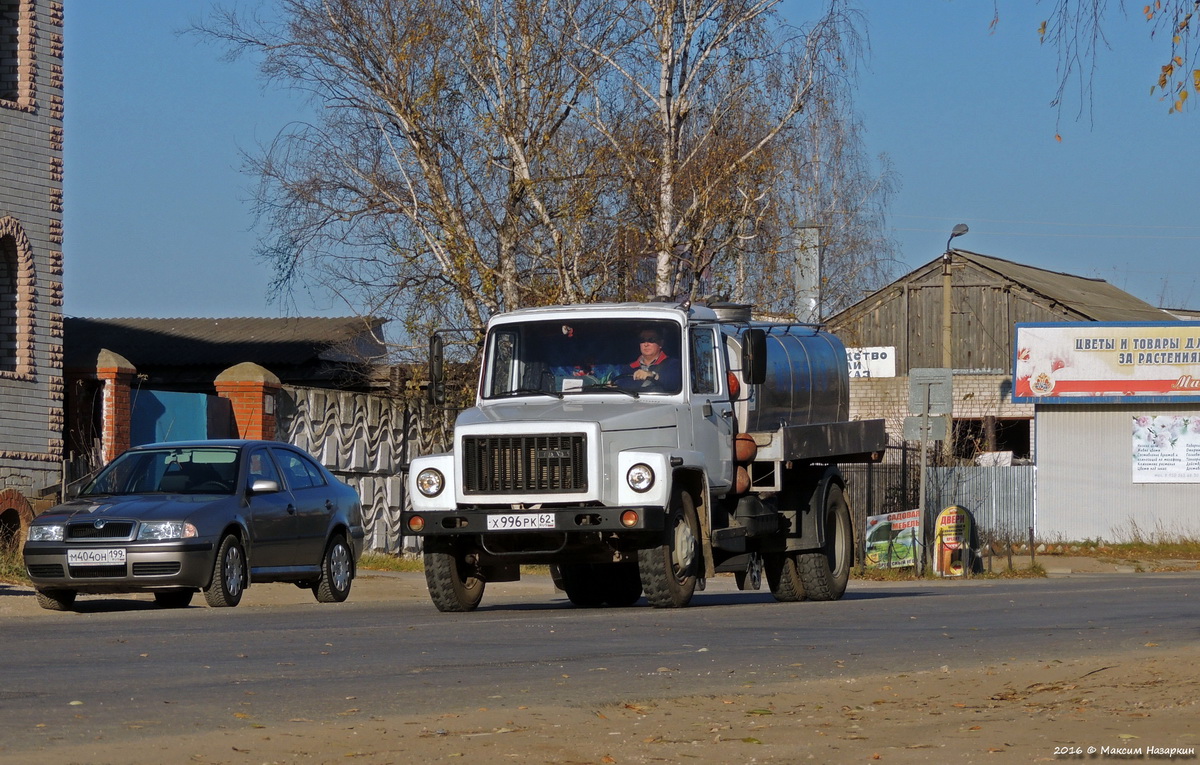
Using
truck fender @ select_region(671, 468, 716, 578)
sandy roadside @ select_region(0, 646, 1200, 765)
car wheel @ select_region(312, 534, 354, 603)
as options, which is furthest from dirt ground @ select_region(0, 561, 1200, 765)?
car wheel @ select_region(312, 534, 354, 603)

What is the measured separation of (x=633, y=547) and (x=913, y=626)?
94.3 inches

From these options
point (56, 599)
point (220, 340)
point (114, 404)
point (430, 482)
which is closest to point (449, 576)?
point (430, 482)

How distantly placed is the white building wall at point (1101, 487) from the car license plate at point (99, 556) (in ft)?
85.2

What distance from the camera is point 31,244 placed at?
2388cm

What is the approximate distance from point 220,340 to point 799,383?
82.5ft

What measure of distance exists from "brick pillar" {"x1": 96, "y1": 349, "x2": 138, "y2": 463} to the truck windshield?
8681 millimetres

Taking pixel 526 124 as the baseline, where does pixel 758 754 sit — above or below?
below

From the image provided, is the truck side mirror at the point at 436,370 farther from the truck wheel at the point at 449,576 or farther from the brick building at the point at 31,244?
the brick building at the point at 31,244

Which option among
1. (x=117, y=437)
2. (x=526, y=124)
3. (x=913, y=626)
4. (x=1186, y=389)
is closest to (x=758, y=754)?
(x=913, y=626)

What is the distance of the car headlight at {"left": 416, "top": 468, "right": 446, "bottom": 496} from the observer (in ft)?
48.4

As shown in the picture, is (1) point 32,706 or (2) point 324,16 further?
(2) point 324,16

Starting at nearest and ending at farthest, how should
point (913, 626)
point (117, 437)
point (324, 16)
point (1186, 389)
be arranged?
point (913, 626) → point (117, 437) → point (324, 16) → point (1186, 389)

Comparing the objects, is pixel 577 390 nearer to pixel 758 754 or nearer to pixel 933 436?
pixel 758 754

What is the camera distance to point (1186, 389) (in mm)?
36906
